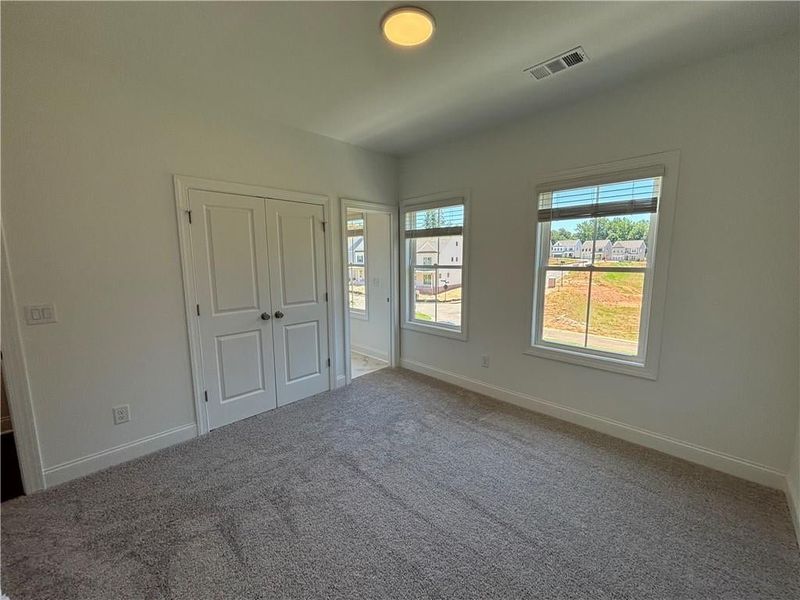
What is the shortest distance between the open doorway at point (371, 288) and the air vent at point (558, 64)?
6.80ft

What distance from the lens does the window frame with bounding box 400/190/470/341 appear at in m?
3.51

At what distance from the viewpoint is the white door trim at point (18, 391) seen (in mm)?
1925

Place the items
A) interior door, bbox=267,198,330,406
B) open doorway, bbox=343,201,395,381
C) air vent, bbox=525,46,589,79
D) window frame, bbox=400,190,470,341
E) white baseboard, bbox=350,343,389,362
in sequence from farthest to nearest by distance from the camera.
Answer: white baseboard, bbox=350,343,389,362 → open doorway, bbox=343,201,395,381 → window frame, bbox=400,190,470,341 → interior door, bbox=267,198,330,406 → air vent, bbox=525,46,589,79

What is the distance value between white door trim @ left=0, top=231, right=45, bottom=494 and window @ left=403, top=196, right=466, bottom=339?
330cm

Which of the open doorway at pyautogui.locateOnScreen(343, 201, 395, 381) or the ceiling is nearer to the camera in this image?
the ceiling

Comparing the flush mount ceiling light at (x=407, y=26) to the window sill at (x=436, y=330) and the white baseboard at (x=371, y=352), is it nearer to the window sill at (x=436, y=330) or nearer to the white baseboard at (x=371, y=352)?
the window sill at (x=436, y=330)

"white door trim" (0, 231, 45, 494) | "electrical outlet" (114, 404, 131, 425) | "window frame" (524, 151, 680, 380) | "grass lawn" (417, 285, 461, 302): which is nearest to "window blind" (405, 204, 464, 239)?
"grass lawn" (417, 285, 461, 302)

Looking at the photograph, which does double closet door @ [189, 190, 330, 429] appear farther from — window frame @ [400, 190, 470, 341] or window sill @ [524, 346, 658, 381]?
window sill @ [524, 346, 658, 381]

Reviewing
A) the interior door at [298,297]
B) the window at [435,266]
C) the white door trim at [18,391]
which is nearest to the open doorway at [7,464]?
the white door trim at [18,391]

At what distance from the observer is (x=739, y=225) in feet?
Answer: 6.87

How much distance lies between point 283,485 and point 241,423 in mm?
1053

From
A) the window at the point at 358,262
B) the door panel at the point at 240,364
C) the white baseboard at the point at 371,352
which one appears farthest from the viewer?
the window at the point at 358,262

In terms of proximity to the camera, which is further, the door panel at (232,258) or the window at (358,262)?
the window at (358,262)

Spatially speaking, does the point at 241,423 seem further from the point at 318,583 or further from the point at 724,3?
the point at 724,3
